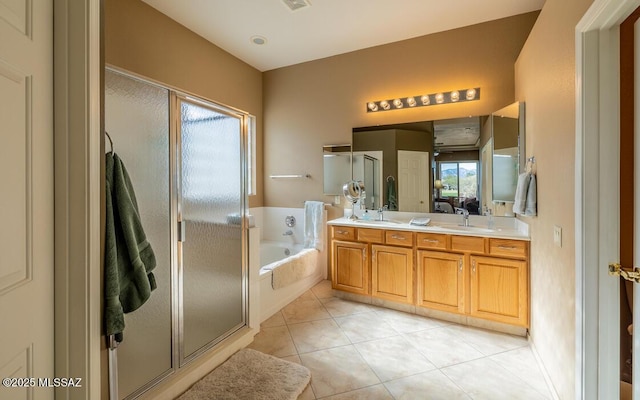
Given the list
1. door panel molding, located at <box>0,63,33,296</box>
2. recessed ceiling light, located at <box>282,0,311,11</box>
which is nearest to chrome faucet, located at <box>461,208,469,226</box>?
recessed ceiling light, located at <box>282,0,311,11</box>

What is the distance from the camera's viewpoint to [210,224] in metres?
2.04

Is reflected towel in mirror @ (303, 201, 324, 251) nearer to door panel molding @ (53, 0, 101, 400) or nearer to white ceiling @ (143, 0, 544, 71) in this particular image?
white ceiling @ (143, 0, 544, 71)

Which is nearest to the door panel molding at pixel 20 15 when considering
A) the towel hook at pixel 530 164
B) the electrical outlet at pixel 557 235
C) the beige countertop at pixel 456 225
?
the electrical outlet at pixel 557 235

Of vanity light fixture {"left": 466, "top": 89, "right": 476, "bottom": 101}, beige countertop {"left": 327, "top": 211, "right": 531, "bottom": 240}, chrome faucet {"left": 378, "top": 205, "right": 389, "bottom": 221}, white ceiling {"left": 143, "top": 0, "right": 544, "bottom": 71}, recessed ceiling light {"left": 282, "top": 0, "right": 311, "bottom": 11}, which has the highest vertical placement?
white ceiling {"left": 143, "top": 0, "right": 544, "bottom": 71}

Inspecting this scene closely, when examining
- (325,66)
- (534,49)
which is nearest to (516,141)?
(534,49)

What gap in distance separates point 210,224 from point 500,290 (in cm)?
249

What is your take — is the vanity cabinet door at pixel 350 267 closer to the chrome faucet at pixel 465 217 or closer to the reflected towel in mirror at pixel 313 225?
the reflected towel in mirror at pixel 313 225

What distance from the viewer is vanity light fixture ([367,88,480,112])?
294 centimetres

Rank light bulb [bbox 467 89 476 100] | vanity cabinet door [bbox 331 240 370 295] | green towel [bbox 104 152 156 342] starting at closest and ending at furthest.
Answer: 1. green towel [bbox 104 152 156 342]
2. light bulb [bbox 467 89 476 100]
3. vanity cabinet door [bbox 331 240 370 295]

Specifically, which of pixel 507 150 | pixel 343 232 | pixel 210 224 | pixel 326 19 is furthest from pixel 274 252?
pixel 507 150

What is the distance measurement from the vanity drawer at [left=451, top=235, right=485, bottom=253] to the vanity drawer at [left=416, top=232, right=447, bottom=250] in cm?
9

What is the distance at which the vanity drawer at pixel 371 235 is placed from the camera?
295 cm

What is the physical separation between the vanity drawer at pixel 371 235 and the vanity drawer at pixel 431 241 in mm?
377

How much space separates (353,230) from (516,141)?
1752 millimetres
